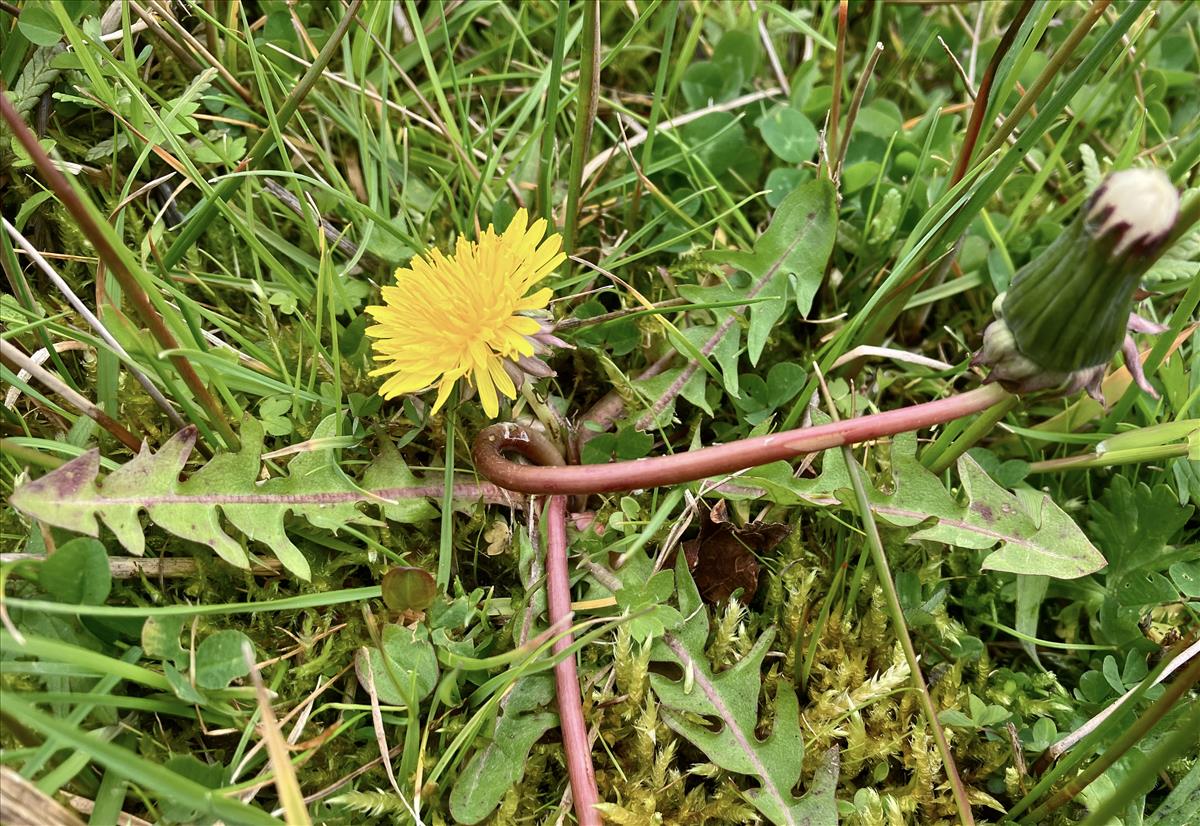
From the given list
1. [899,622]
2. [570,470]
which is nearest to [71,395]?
[570,470]

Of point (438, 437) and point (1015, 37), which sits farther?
point (438, 437)

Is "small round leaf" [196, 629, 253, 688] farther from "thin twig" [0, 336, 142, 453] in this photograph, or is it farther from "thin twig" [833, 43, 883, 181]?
"thin twig" [833, 43, 883, 181]

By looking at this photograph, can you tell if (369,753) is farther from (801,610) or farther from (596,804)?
(801,610)

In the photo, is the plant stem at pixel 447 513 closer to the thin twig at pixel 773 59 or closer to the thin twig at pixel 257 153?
the thin twig at pixel 257 153

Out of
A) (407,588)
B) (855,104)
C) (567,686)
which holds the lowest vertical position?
(567,686)

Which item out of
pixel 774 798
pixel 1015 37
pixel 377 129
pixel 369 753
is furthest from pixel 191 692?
pixel 1015 37

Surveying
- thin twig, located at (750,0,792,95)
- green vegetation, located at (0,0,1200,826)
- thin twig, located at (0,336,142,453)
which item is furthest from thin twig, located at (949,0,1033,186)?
thin twig, located at (0,336,142,453)

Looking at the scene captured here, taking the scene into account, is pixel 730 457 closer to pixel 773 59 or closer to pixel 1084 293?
pixel 1084 293
